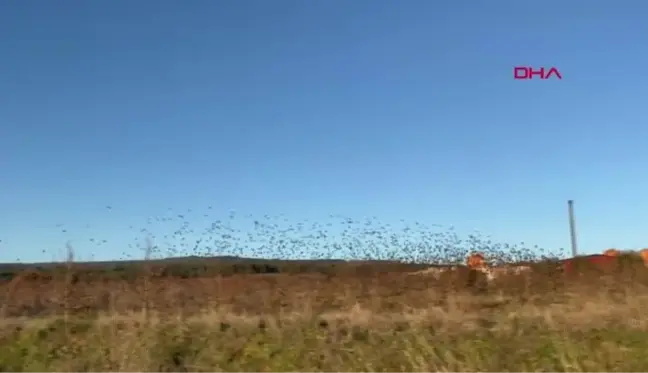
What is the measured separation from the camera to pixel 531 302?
50.8ft

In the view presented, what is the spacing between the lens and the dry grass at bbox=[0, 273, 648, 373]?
28.2ft

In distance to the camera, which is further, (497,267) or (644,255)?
(644,255)

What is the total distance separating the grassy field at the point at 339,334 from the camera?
8625 mm

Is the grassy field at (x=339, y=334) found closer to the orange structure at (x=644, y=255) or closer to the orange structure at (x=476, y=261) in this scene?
the orange structure at (x=476, y=261)

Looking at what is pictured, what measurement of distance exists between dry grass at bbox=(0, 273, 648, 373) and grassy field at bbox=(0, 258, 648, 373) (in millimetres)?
19

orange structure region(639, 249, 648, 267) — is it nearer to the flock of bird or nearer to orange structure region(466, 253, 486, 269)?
the flock of bird

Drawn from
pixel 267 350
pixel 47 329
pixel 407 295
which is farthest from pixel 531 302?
pixel 47 329

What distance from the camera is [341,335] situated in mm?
10602

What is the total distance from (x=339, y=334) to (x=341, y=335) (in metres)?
0.10

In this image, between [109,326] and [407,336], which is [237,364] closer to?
[407,336]

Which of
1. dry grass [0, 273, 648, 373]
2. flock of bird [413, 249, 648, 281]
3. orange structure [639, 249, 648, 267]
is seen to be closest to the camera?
dry grass [0, 273, 648, 373]

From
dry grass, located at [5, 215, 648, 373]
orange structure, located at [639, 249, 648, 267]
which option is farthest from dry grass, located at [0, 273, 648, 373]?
orange structure, located at [639, 249, 648, 267]

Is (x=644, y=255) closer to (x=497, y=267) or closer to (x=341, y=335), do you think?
(x=497, y=267)

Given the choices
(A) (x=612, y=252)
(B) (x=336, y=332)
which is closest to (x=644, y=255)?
(A) (x=612, y=252)
